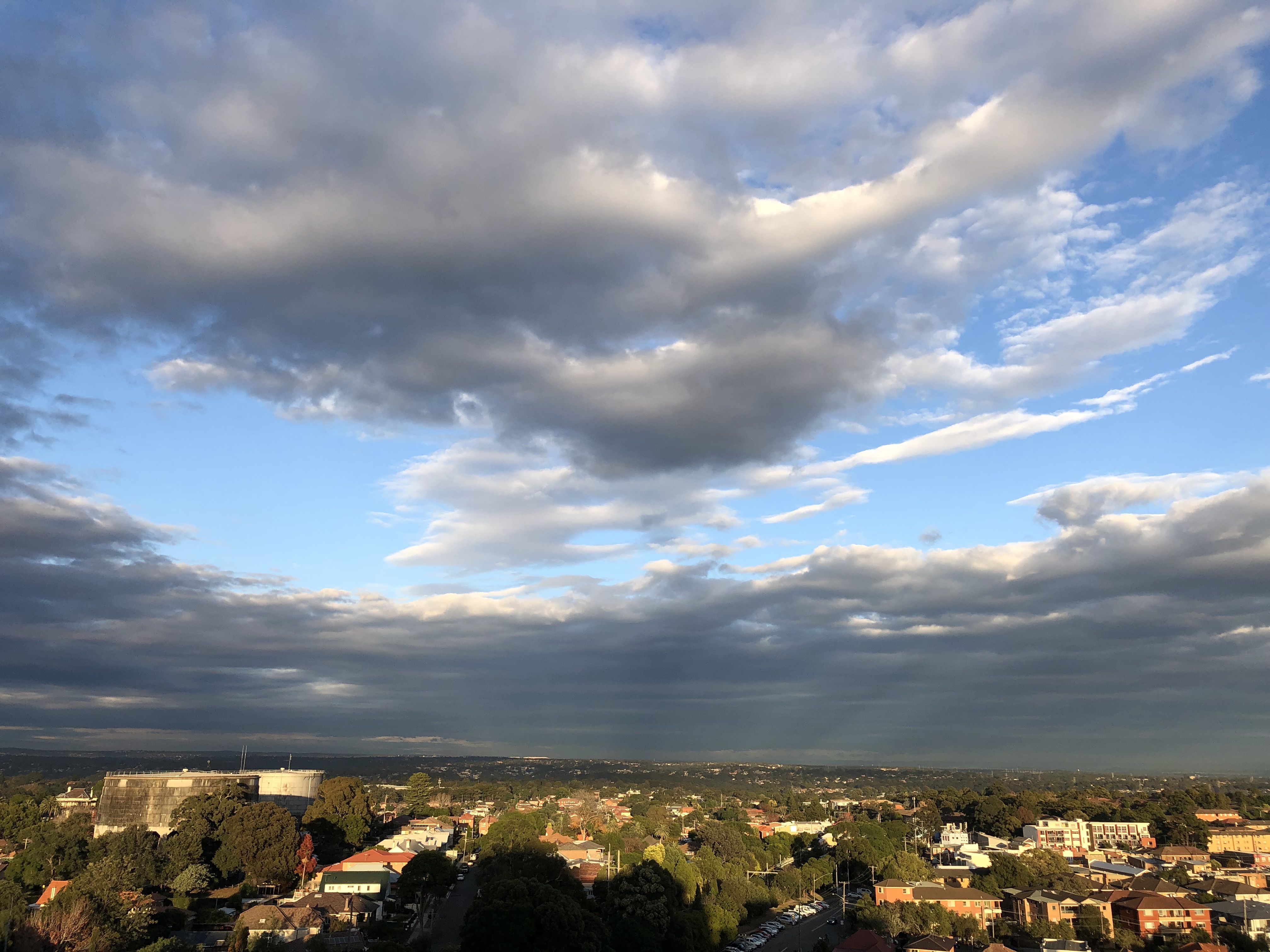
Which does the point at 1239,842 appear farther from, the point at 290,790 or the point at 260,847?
the point at 290,790

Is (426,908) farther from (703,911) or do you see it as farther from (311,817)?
(311,817)

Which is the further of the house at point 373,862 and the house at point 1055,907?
the house at point 373,862

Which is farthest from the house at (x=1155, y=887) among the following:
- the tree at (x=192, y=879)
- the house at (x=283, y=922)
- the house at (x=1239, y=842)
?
the tree at (x=192, y=879)

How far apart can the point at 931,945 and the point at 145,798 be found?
264 feet

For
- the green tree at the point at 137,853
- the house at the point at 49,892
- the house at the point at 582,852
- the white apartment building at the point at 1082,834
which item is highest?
the green tree at the point at 137,853

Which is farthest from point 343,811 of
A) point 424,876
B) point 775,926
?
point 775,926

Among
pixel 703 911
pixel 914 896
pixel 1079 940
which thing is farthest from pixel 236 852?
pixel 1079 940

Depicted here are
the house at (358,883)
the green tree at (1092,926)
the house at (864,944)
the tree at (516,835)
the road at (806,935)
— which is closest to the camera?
the house at (864,944)

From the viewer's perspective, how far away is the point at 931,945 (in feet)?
188

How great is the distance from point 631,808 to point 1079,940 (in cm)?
11314

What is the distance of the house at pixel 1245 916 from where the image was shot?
6375 cm

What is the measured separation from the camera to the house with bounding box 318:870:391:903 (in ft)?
228

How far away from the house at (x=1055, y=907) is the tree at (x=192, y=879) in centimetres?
6572

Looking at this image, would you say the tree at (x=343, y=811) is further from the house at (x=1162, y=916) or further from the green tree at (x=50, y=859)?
the house at (x=1162, y=916)
